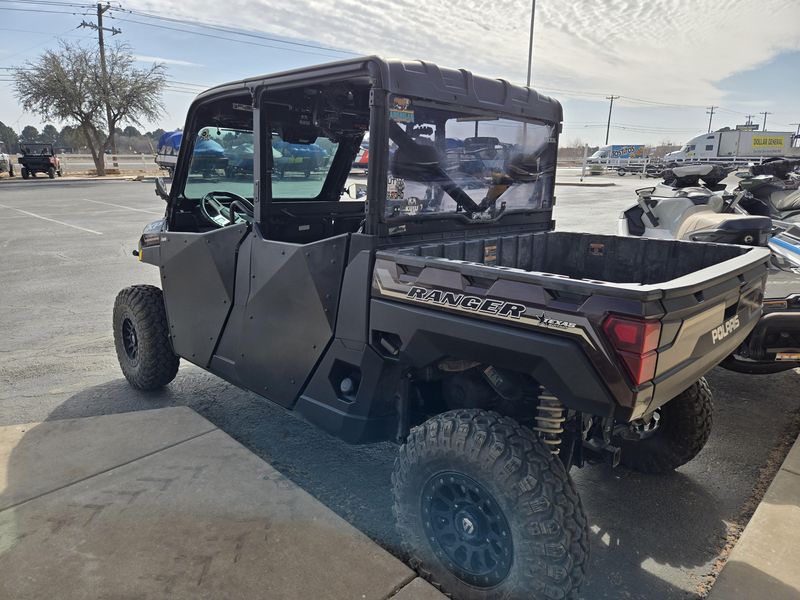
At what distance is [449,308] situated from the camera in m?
2.31

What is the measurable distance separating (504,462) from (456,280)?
0.72 meters

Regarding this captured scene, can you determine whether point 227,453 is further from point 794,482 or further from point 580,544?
point 794,482

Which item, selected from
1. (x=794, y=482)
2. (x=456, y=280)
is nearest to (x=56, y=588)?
(x=456, y=280)

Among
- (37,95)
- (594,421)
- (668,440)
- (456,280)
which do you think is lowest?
(668,440)

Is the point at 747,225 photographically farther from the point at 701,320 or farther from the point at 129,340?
the point at 129,340

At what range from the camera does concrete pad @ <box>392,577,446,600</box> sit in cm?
232

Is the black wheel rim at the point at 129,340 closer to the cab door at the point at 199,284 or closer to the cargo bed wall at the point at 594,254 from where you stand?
the cab door at the point at 199,284

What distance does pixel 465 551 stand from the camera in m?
2.38

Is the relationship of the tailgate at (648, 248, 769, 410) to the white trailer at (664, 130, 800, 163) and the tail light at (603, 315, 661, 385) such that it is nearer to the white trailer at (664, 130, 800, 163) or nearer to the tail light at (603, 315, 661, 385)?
the tail light at (603, 315, 661, 385)

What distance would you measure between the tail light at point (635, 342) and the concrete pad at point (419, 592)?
3.91ft

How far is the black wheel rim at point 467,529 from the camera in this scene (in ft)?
7.43

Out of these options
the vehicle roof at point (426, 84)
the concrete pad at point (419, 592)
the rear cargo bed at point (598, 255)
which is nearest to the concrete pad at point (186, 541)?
the concrete pad at point (419, 592)

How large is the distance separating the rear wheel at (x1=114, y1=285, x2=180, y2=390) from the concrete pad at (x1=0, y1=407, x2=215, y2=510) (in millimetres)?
445

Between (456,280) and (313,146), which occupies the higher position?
(313,146)
